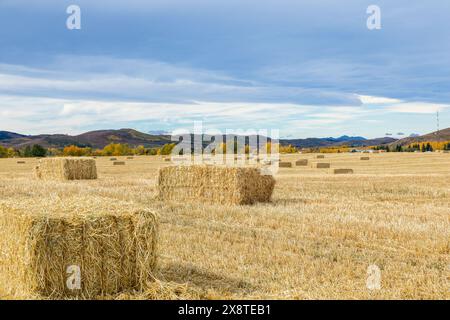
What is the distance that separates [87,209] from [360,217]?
7925mm

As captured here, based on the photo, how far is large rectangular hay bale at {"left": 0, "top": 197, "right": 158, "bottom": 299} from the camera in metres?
6.30

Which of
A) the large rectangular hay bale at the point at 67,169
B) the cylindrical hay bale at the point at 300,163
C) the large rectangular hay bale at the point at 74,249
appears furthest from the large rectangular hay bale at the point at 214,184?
the cylindrical hay bale at the point at 300,163

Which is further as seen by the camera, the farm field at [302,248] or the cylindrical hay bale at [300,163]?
the cylindrical hay bale at [300,163]

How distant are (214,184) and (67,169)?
38.9 feet

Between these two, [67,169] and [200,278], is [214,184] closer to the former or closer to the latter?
[200,278]

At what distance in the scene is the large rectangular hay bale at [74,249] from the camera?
6301 mm

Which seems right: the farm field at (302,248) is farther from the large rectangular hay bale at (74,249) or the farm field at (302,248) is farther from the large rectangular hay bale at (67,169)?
the large rectangular hay bale at (67,169)

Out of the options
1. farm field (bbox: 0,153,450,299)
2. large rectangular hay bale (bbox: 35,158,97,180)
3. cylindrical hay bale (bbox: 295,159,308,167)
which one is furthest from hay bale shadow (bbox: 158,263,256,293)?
cylindrical hay bale (bbox: 295,159,308,167)

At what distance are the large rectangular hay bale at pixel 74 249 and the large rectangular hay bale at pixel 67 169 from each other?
19.4m

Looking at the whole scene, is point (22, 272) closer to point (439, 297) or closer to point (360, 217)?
point (439, 297)

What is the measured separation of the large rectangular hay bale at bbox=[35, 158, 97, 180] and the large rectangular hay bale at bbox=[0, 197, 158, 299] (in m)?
19.4

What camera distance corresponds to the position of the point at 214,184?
16.4 meters
